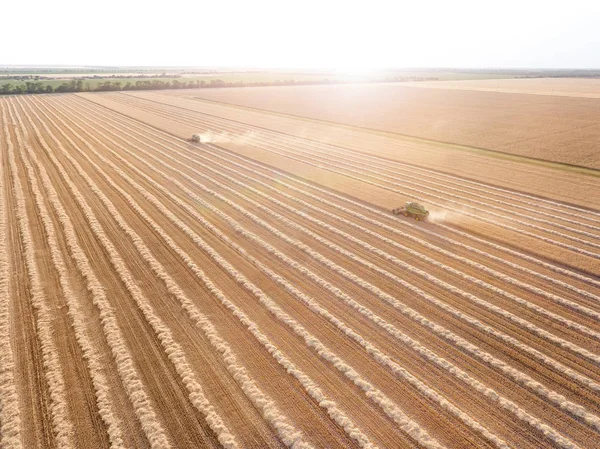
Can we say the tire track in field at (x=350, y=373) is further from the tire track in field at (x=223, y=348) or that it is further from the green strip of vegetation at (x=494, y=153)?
the green strip of vegetation at (x=494, y=153)

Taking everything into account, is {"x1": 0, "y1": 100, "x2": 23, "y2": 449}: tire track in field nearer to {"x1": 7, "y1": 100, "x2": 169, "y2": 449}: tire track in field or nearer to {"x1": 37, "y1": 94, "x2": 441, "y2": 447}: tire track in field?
{"x1": 7, "y1": 100, "x2": 169, "y2": 449}: tire track in field

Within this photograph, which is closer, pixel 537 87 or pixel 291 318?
pixel 291 318

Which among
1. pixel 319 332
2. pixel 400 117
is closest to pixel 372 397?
pixel 319 332

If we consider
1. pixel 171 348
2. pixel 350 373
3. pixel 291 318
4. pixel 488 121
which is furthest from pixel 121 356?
pixel 488 121

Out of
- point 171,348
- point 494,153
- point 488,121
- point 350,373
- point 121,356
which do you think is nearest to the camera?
point 350,373

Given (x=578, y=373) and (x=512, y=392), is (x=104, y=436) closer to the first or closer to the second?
(x=512, y=392)

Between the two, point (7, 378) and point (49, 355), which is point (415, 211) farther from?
point (7, 378)

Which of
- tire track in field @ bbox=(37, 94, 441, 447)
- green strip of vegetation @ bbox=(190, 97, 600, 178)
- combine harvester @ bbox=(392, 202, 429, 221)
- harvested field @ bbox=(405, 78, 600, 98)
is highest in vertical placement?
harvested field @ bbox=(405, 78, 600, 98)

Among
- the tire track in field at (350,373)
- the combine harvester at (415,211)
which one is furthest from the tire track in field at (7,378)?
the combine harvester at (415,211)


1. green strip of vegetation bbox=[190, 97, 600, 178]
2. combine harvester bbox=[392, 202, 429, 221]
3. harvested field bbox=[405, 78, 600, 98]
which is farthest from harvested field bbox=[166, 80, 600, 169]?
harvested field bbox=[405, 78, 600, 98]
